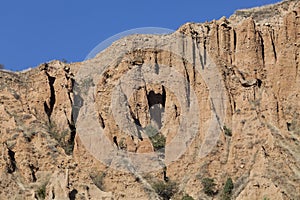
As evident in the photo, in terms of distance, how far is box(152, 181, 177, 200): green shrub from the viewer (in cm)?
7888

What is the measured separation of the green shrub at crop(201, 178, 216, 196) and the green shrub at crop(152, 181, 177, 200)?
2.10 meters

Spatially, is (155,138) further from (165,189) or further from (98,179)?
(98,179)

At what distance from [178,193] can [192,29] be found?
1372cm

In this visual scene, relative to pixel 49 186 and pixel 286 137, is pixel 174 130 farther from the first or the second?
pixel 49 186

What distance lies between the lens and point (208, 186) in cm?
7850

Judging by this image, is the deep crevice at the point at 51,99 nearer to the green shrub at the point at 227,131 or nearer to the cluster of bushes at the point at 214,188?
the green shrub at the point at 227,131

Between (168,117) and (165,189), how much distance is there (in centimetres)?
729

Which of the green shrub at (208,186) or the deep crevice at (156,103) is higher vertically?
the deep crevice at (156,103)

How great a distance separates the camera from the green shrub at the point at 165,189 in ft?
259

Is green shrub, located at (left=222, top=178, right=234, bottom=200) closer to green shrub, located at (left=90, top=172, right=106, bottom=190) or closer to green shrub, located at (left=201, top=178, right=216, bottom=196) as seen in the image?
green shrub, located at (left=201, top=178, right=216, bottom=196)

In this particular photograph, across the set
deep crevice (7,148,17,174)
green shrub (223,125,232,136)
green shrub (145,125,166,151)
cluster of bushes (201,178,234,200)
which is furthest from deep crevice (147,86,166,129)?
deep crevice (7,148,17,174)

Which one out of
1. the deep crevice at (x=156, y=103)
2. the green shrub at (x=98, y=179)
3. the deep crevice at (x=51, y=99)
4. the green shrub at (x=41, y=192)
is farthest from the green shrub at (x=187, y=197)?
the deep crevice at (x=51, y=99)

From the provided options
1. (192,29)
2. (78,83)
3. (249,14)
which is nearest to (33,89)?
(78,83)

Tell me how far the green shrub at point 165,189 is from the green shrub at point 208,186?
210cm
